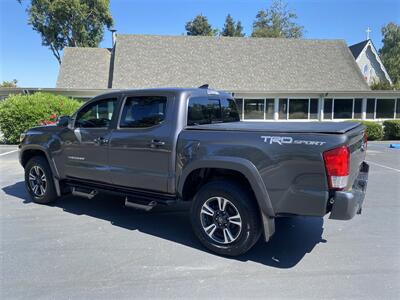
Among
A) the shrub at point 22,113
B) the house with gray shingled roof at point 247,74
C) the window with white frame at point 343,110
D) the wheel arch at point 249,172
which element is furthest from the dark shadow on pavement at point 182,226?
the window with white frame at point 343,110

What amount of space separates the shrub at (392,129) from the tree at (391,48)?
31.8 meters

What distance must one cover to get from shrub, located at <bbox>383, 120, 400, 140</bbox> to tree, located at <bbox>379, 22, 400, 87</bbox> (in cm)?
3180

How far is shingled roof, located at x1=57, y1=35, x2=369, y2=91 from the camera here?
2278 centimetres

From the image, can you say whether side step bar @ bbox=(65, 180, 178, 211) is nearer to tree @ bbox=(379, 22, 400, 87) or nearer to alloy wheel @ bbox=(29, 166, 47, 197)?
alloy wheel @ bbox=(29, 166, 47, 197)

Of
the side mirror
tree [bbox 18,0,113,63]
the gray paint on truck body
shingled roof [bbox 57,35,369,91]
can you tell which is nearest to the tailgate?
the gray paint on truck body

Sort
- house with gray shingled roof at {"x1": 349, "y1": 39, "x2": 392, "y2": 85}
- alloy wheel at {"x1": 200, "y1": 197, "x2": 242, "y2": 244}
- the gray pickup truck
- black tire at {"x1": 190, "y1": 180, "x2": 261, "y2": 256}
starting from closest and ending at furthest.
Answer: the gray pickup truck → black tire at {"x1": 190, "y1": 180, "x2": 261, "y2": 256} → alloy wheel at {"x1": 200, "y1": 197, "x2": 242, "y2": 244} → house with gray shingled roof at {"x1": 349, "y1": 39, "x2": 392, "y2": 85}

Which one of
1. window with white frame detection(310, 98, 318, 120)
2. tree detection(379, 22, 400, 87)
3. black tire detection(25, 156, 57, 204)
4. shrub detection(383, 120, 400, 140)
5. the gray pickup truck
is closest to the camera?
the gray pickup truck

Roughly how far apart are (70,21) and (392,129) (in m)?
34.0

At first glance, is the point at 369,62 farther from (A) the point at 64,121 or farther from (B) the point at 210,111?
(A) the point at 64,121

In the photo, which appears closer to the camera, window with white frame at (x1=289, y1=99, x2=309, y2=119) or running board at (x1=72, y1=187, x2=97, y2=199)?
running board at (x1=72, y1=187, x2=97, y2=199)

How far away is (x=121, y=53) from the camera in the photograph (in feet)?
79.4

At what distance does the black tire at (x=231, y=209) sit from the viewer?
154 inches

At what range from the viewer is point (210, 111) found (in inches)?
202

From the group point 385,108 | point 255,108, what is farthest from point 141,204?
point 385,108
